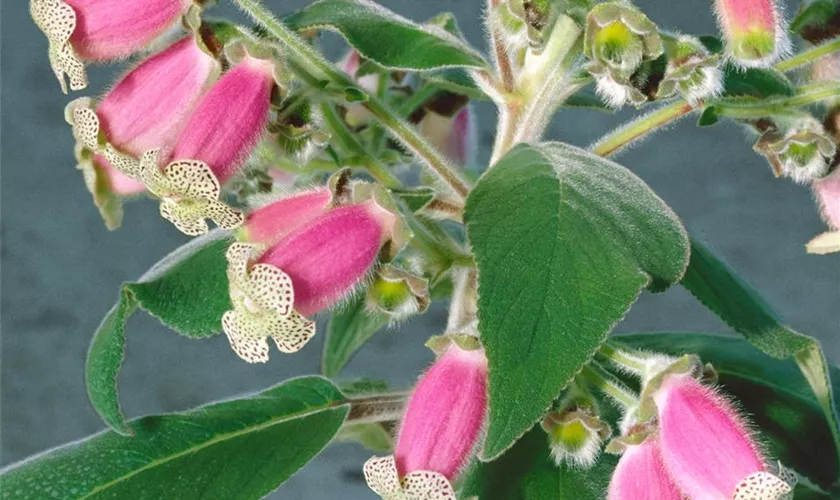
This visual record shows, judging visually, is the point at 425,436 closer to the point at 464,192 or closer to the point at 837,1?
the point at 464,192

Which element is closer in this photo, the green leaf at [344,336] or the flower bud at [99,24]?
the flower bud at [99,24]

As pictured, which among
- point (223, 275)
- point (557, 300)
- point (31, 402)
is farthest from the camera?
point (31, 402)

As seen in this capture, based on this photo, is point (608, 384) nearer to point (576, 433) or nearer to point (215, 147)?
point (576, 433)

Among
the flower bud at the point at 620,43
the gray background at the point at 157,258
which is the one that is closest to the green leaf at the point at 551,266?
the flower bud at the point at 620,43

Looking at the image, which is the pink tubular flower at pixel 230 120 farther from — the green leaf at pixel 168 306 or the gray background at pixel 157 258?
the gray background at pixel 157 258

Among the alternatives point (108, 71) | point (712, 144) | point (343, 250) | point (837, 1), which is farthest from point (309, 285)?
point (712, 144)

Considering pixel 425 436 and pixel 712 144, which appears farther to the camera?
pixel 712 144

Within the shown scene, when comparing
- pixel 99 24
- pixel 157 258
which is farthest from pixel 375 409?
pixel 157 258
